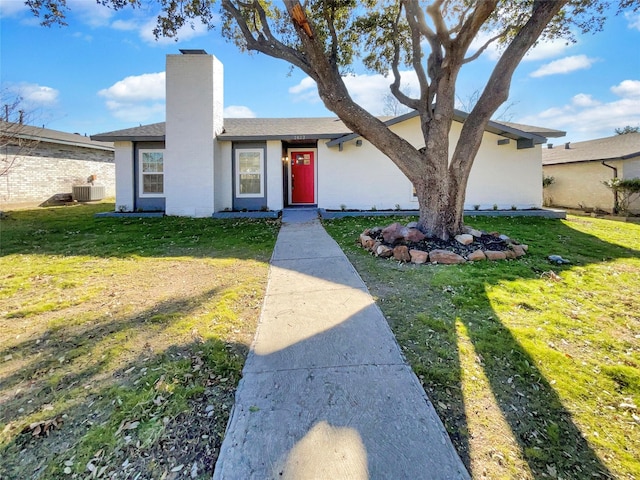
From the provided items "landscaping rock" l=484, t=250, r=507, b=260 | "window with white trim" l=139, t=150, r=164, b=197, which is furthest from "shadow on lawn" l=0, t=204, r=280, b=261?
"landscaping rock" l=484, t=250, r=507, b=260

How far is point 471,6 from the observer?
8477mm

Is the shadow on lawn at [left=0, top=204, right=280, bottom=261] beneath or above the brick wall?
beneath

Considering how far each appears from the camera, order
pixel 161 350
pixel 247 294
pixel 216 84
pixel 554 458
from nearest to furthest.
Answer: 1. pixel 554 458
2. pixel 161 350
3. pixel 247 294
4. pixel 216 84

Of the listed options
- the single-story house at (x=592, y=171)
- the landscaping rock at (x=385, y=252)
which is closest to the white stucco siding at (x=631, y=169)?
the single-story house at (x=592, y=171)

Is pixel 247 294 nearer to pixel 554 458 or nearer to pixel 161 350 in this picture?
pixel 161 350

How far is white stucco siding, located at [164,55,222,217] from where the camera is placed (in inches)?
483

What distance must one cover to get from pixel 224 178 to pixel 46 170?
11.2 meters

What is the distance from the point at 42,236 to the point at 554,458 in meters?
11.5

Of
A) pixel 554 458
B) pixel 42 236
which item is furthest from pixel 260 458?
pixel 42 236

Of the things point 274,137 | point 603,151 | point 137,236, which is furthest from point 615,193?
point 137,236

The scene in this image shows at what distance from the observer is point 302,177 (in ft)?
48.3

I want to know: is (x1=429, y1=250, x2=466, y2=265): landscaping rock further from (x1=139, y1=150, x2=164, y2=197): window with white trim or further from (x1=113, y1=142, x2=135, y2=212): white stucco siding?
(x1=113, y1=142, x2=135, y2=212): white stucco siding

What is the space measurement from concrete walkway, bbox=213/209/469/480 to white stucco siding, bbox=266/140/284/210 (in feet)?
30.2

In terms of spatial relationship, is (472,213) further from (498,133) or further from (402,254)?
(402,254)
